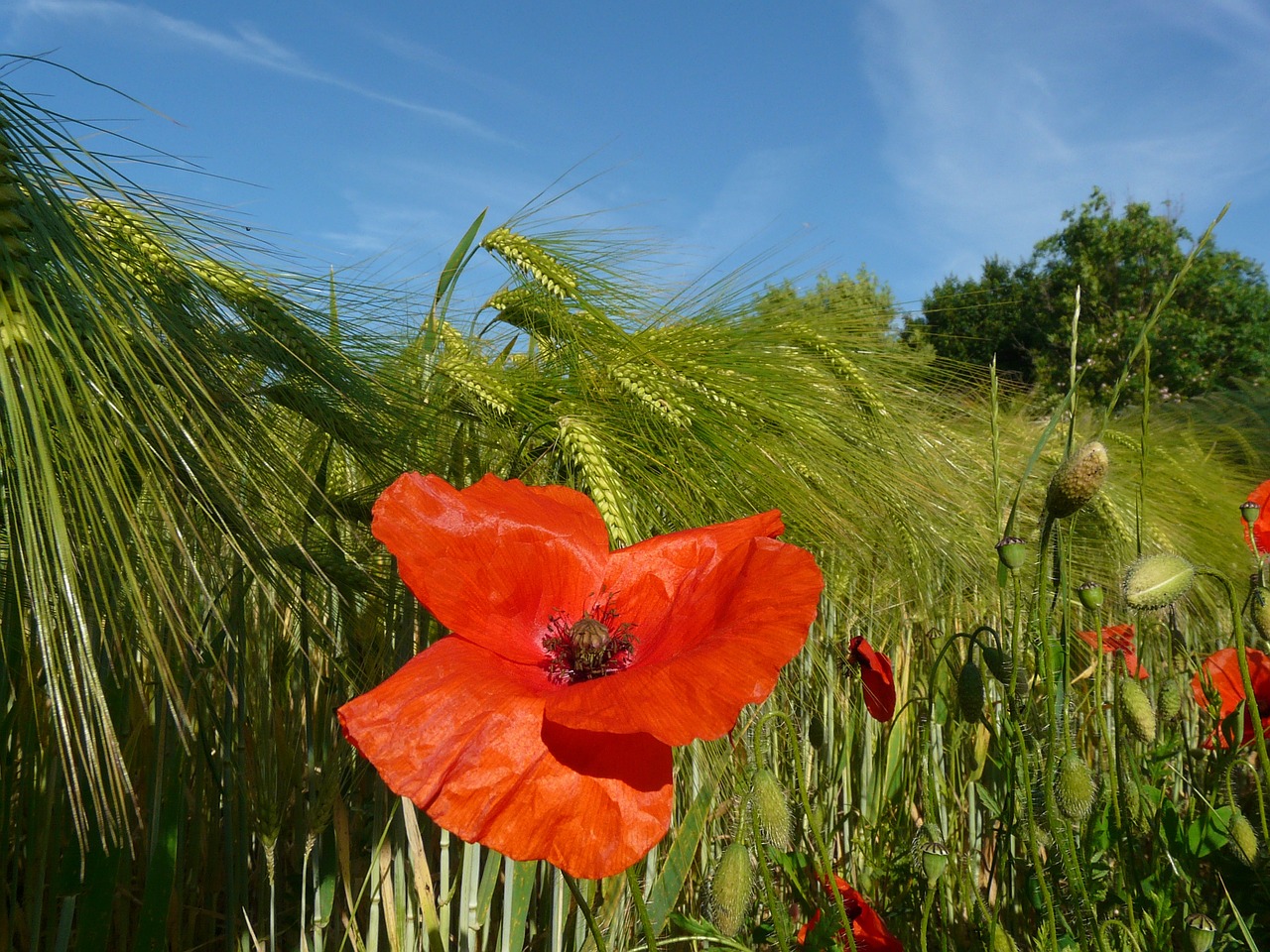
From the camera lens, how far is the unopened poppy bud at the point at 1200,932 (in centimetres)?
76

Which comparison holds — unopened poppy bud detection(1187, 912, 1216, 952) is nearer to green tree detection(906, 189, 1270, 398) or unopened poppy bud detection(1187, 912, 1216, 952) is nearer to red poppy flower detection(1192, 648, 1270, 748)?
red poppy flower detection(1192, 648, 1270, 748)

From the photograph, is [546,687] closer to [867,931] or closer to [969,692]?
[969,692]

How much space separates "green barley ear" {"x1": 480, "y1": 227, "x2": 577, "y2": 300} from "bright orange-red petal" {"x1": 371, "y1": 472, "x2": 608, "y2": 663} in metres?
0.81

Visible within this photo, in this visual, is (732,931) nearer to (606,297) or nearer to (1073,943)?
(1073,943)

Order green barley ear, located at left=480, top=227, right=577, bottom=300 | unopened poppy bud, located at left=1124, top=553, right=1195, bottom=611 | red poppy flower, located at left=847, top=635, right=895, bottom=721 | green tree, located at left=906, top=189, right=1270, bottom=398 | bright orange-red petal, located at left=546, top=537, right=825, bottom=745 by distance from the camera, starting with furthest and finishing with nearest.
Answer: green tree, located at left=906, top=189, right=1270, bottom=398
green barley ear, located at left=480, top=227, right=577, bottom=300
red poppy flower, located at left=847, top=635, right=895, bottom=721
unopened poppy bud, located at left=1124, top=553, right=1195, bottom=611
bright orange-red petal, located at left=546, top=537, right=825, bottom=745

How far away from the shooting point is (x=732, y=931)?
742 millimetres

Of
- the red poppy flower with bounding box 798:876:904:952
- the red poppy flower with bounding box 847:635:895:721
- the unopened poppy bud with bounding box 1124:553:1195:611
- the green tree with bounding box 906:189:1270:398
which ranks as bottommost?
the red poppy flower with bounding box 798:876:904:952

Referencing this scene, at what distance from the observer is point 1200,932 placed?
0.76m

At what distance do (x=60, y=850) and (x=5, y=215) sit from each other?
0.81 metres

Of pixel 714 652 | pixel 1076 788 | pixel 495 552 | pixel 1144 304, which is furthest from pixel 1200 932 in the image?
pixel 1144 304

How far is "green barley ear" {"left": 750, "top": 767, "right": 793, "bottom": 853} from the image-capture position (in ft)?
2.46

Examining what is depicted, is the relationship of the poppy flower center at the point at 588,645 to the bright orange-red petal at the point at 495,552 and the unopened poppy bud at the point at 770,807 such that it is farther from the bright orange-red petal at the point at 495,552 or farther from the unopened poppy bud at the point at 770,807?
the unopened poppy bud at the point at 770,807

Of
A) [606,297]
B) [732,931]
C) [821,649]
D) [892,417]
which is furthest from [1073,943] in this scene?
[606,297]

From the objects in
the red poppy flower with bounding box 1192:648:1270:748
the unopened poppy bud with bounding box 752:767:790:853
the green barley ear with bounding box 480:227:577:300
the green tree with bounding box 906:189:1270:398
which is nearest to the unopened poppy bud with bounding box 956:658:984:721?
the unopened poppy bud with bounding box 752:767:790:853
